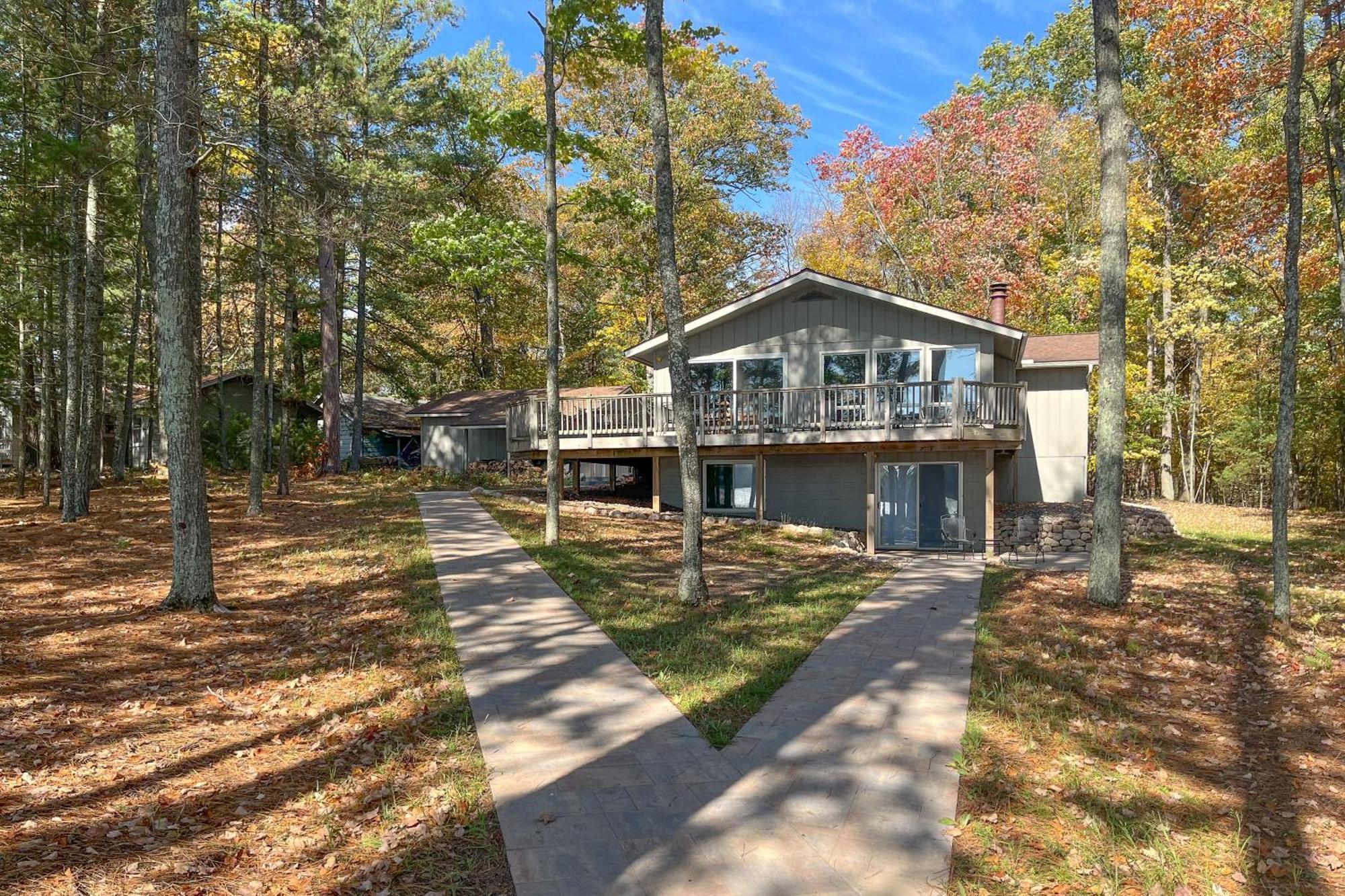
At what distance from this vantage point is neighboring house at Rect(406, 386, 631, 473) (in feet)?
93.2

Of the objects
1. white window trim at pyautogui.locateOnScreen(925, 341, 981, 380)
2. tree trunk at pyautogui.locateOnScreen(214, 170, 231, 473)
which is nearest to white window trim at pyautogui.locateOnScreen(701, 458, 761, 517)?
white window trim at pyautogui.locateOnScreen(925, 341, 981, 380)

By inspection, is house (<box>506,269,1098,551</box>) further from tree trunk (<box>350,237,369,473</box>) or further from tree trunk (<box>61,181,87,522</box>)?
tree trunk (<box>350,237,369,473</box>)

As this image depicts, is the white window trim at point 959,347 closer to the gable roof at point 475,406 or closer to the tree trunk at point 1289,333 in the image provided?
the tree trunk at point 1289,333

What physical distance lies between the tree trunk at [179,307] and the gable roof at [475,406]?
62.0 ft

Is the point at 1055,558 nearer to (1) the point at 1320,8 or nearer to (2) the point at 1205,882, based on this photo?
(1) the point at 1320,8

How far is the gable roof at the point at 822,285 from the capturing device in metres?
16.7

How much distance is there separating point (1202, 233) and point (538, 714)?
29.0 meters

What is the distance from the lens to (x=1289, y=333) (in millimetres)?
8227

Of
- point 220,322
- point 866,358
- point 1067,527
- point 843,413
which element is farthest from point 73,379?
point 1067,527

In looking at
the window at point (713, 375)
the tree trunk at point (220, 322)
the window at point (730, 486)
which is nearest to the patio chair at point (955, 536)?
the window at point (730, 486)

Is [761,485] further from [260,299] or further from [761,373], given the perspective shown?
[260,299]

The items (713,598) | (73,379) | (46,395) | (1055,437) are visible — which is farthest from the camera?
(1055,437)

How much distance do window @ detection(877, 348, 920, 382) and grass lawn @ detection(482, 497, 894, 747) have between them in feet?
15.4

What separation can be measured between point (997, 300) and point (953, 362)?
4256 mm
